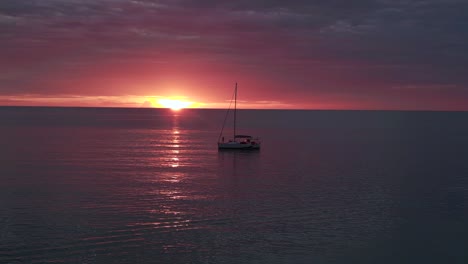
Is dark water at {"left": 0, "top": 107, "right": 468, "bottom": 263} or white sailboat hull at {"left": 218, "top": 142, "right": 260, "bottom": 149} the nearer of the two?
dark water at {"left": 0, "top": 107, "right": 468, "bottom": 263}

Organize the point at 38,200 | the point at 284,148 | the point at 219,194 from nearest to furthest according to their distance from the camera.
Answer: the point at 38,200
the point at 219,194
the point at 284,148

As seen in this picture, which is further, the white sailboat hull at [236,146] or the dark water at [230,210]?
the white sailboat hull at [236,146]

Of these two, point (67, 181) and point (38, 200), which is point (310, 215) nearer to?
point (38, 200)

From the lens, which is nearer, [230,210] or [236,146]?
[230,210]

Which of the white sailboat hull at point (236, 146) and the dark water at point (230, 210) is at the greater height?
the white sailboat hull at point (236, 146)

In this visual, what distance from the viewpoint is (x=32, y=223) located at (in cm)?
3766

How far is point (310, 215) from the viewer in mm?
41594

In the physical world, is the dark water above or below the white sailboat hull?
below

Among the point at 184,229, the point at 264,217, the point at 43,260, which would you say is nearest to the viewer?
the point at 43,260

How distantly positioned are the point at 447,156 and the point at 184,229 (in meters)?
67.9

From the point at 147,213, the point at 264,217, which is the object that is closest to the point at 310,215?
the point at 264,217

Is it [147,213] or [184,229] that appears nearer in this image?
[184,229]

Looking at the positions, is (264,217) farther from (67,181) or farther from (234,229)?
(67,181)

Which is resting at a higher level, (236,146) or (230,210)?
(236,146)
